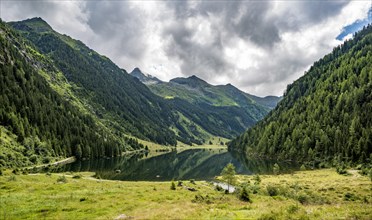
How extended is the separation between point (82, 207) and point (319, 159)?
155624 mm

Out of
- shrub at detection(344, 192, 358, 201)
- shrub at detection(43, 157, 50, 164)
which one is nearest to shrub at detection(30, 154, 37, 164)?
shrub at detection(43, 157, 50, 164)

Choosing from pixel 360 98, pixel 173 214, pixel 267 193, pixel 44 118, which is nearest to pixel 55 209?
pixel 173 214

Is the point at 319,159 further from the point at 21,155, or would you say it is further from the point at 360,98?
the point at 21,155

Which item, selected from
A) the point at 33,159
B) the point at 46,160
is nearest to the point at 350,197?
the point at 33,159

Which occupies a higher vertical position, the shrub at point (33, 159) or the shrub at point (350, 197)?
the shrub at point (33, 159)

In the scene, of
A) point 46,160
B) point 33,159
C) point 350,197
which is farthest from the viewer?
point 46,160

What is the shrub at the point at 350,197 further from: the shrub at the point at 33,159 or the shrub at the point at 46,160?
the shrub at the point at 46,160

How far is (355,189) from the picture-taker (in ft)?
250

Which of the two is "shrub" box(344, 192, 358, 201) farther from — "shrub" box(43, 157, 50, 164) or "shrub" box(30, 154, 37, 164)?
"shrub" box(43, 157, 50, 164)

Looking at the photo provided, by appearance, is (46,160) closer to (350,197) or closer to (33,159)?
(33,159)

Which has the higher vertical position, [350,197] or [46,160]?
[46,160]

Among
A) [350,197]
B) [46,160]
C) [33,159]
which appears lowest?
[350,197]

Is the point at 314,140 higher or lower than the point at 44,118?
lower

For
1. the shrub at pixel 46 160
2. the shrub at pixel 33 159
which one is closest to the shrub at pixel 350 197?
the shrub at pixel 33 159
